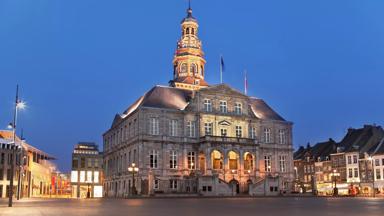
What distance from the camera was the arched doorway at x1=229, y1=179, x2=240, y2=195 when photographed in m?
66.6

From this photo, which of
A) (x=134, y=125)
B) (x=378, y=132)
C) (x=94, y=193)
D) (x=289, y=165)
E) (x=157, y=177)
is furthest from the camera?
(x=94, y=193)

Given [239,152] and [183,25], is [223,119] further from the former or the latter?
[183,25]

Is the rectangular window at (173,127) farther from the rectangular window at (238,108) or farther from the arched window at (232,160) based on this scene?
the rectangular window at (238,108)

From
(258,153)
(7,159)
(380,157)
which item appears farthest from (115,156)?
(380,157)

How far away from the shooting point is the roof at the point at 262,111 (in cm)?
8375

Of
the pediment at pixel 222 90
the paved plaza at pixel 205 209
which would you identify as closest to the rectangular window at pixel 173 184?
the pediment at pixel 222 90

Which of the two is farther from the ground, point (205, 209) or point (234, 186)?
point (205, 209)

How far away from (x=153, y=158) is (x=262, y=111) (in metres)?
24.7

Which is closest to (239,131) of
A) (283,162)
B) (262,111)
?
(262,111)

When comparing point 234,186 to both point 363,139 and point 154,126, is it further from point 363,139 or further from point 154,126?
point 363,139

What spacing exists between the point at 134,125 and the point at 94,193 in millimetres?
30502

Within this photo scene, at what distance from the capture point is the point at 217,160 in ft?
243

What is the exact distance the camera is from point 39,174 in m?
116

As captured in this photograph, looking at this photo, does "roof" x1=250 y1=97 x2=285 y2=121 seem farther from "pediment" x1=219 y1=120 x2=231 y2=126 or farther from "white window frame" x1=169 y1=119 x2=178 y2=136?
"white window frame" x1=169 y1=119 x2=178 y2=136
